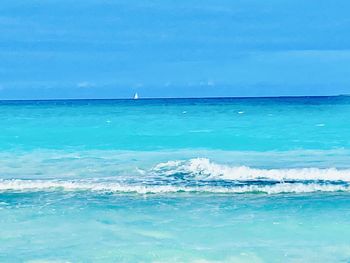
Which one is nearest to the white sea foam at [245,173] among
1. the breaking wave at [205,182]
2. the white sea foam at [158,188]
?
the breaking wave at [205,182]

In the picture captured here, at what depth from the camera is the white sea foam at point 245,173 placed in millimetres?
13242

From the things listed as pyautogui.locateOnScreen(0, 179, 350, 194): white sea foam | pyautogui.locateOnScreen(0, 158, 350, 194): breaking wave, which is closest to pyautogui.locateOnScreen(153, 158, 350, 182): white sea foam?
pyautogui.locateOnScreen(0, 158, 350, 194): breaking wave

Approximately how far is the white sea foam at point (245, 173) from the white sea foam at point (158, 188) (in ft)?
3.73

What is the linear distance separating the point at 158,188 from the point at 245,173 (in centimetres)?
299

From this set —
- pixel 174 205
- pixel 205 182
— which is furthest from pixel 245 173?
pixel 174 205

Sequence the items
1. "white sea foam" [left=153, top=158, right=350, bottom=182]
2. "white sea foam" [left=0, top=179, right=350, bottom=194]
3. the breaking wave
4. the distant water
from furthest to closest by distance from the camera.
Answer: "white sea foam" [left=153, top=158, right=350, bottom=182] < the breaking wave < "white sea foam" [left=0, top=179, right=350, bottom=194] < the distant water

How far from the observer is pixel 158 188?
39.0ft

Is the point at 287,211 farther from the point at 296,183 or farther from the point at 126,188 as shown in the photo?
the point at 126,188

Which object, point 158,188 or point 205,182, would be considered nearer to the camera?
point 158,188

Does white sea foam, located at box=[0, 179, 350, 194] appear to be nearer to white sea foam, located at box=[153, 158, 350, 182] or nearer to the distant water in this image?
the distant water

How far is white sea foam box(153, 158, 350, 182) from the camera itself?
13.2m

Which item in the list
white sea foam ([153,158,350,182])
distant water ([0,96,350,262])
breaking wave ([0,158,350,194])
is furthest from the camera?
white sea foam ([153,158,350,182])

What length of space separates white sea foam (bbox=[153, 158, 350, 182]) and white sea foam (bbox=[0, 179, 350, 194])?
114cm

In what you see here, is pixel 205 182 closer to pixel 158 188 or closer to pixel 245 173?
pixel 158 188
